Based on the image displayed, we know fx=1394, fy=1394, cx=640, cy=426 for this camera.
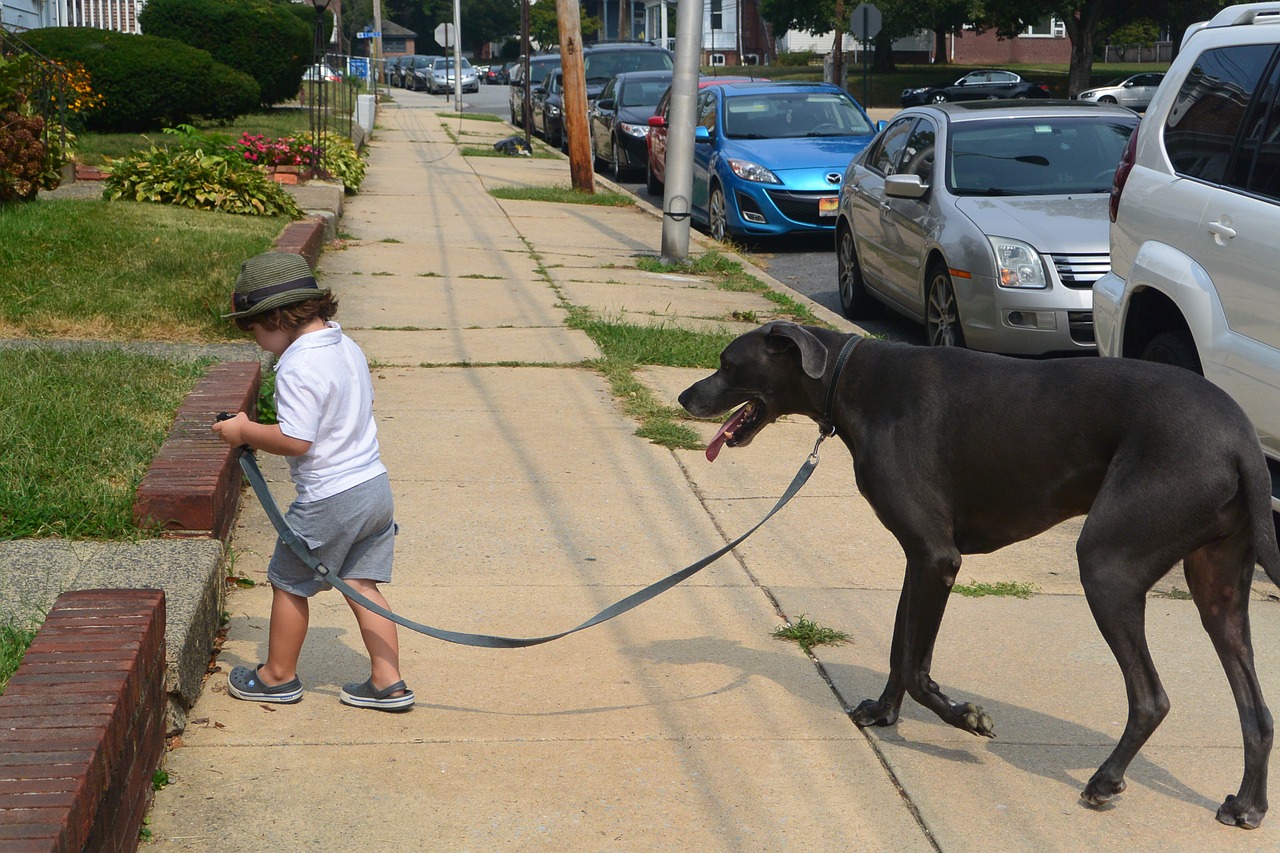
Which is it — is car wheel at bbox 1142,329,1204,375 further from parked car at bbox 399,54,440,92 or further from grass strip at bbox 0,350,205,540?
parked car at bbox 399,54,440,92

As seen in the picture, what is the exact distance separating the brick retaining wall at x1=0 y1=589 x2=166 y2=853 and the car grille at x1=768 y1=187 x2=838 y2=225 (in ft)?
37.2

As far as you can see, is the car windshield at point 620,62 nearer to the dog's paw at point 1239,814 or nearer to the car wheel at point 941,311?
the car wheel at point 941,311

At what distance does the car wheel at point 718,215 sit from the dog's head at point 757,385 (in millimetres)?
10900

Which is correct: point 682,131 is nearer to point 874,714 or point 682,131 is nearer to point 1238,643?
point 874,714

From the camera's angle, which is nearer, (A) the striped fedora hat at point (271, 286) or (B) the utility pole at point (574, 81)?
(A) the striped fedora hat at point (271, 286)

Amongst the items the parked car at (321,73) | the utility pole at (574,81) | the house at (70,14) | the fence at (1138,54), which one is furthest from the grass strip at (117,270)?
the fence at (1138,54)

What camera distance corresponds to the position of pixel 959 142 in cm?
1002

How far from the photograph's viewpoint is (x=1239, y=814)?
11.6 ft

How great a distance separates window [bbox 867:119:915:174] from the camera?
1081 centimetres

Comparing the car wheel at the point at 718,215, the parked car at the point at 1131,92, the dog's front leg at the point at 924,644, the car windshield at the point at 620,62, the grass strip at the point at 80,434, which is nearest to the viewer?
the dog's front leg at the point at 924,644

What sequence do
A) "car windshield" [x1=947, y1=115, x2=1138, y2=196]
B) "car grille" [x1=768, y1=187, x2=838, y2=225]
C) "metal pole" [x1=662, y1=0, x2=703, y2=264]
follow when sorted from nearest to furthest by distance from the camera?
"car windshield" [x1=947, y1=115, x2=1138, y2=196]
"metal pole" [x1=662, y1=0, x2=703, y2=264]
"car grille" [x1=768, y1=187, x2=838, y2=225]

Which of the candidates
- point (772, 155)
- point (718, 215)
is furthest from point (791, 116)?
point (718, 215)

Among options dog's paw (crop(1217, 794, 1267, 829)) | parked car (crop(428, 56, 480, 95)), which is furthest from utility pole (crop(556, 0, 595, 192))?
parked car (crop(428, 56, 480, 95))

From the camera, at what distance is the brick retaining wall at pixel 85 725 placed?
2707 millimetres
